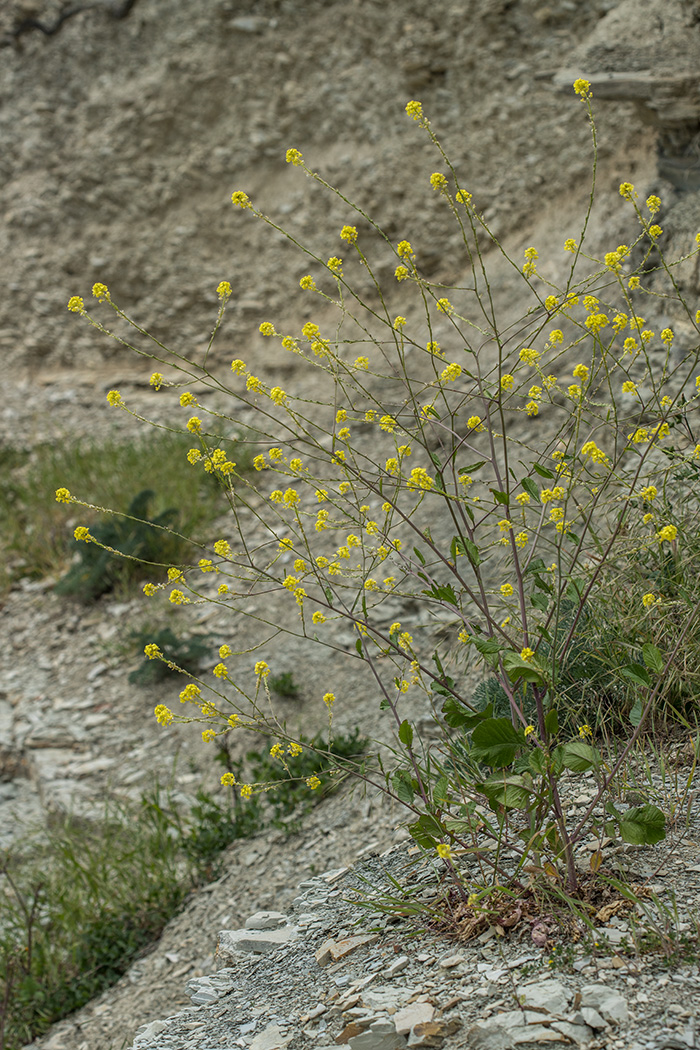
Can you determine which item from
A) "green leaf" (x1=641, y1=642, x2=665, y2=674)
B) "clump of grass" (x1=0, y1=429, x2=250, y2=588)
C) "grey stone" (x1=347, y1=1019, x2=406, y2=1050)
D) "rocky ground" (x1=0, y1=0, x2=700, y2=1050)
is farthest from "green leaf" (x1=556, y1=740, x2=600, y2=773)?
"clump of grass" (x1=0, y1=429, x2=250, y2=588)

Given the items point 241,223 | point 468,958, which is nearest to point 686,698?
point 468,958

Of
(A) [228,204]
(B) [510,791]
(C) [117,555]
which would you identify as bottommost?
(B) [510,791]

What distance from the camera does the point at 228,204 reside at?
26.3 ft

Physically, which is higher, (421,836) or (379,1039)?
(421,836)

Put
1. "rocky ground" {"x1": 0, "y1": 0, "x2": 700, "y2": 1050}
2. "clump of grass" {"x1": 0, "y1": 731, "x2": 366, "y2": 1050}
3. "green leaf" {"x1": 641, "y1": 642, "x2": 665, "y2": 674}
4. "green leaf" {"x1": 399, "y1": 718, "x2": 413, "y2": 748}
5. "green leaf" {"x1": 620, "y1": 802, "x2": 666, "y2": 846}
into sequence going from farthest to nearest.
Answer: "rocky ground" {"x1": 0, "y1": 0, "x2": 700, "y2": 1050}, "clump of grass" {"x1": 0, "y1": 731, "x2": 366, "y2": 1050}, "green leaf" {"x1": 399, "y1": 718, "x2": 413, "y2": 748}, "green leaf" {"x1": 641, "y1": 642, "x2": 665, "y2": 674}, "green leaf" {"x1": 620, "y1": 802, "x2": 666, "y2": 846}

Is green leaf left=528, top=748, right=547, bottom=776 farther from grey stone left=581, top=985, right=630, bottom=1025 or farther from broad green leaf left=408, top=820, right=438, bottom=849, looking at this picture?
grey stone left=581, top=985, right=630, bottom=1025

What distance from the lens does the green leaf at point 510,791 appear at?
1861mm

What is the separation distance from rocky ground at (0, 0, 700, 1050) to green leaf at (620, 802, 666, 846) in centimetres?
85

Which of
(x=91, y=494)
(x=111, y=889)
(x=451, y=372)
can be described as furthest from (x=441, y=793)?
(x=91, y=494)

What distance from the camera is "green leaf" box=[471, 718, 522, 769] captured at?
1864mm

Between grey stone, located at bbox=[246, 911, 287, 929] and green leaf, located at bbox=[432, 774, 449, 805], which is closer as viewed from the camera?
green leaf, located at bbox=[432, 774, 449, 805]

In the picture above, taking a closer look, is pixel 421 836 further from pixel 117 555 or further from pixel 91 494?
pixel 91 494

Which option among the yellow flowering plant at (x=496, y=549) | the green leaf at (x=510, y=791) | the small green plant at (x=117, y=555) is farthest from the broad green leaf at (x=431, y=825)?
the small green plant at (x=117, y=555)

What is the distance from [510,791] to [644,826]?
29 centimetres
